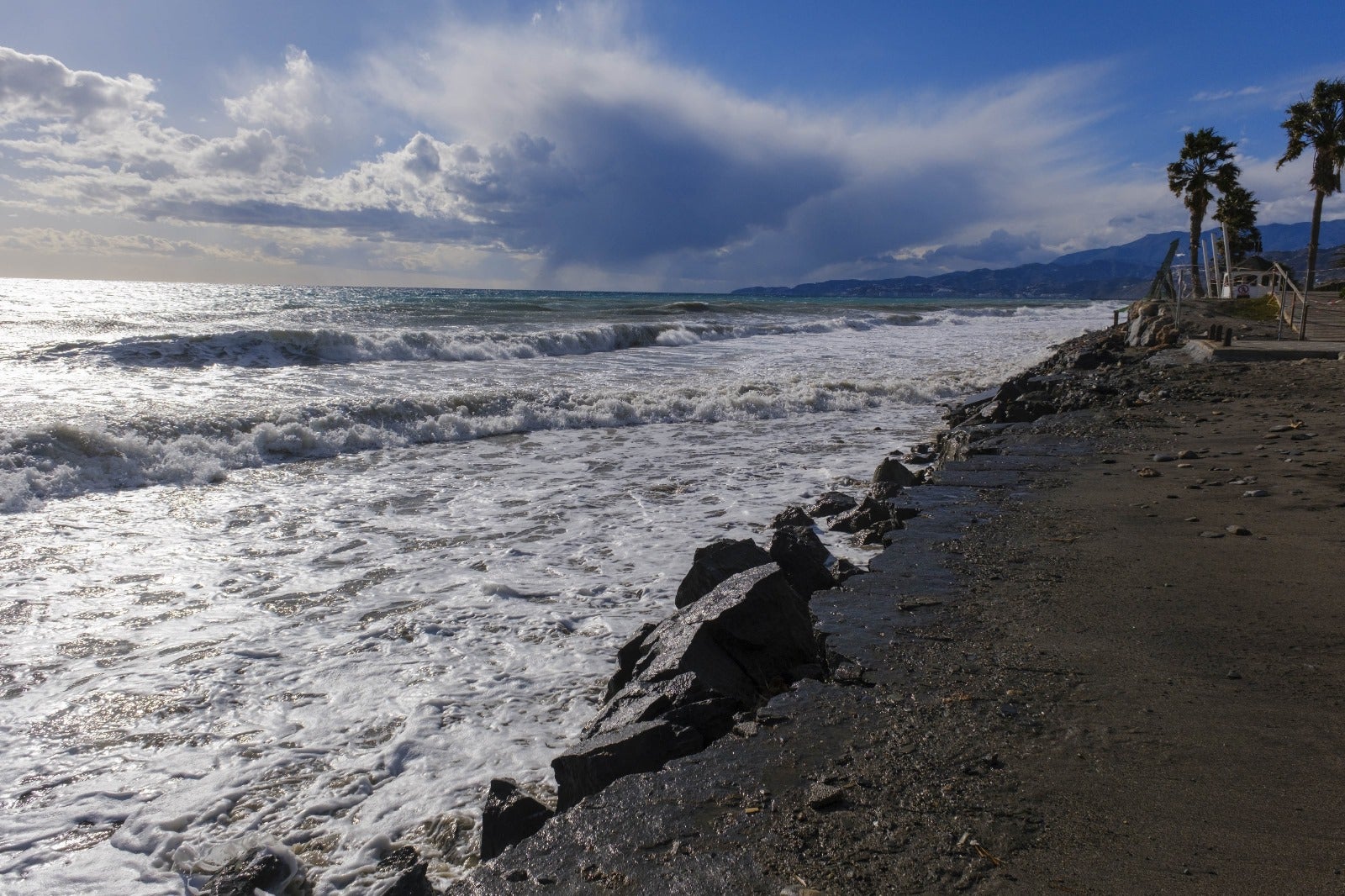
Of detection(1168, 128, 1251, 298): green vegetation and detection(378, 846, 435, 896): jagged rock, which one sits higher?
detection(1168, 128, 1251, 298): green vegetation

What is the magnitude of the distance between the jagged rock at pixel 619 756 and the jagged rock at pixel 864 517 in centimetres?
350

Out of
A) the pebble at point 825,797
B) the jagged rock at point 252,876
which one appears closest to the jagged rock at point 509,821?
the jagged rock at point 252,876

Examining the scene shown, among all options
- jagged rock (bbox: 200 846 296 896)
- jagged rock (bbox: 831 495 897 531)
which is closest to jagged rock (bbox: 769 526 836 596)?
jagged rock (bbox: 831 495 897 531)

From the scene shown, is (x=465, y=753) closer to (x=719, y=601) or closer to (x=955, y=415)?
(x=719, y=601)

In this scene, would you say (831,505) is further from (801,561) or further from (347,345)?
(347,345)

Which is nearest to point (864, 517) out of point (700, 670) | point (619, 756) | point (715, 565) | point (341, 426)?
point (715, 565)

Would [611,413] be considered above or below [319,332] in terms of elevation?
below

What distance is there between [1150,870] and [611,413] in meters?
12.2

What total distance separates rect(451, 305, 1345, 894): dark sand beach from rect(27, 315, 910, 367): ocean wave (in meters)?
19.6

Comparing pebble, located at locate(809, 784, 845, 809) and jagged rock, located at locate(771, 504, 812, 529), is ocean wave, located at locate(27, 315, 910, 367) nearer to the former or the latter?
jagged rock, located at locate(771, 504, 812, 529)

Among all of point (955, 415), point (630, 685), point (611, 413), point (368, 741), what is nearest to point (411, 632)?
point (368, 741)

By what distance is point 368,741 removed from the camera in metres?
3.78

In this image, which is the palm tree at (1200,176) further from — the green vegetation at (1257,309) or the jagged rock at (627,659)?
the jagged rock at (627,659)

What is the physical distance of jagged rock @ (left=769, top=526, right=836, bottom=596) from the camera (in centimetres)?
479
